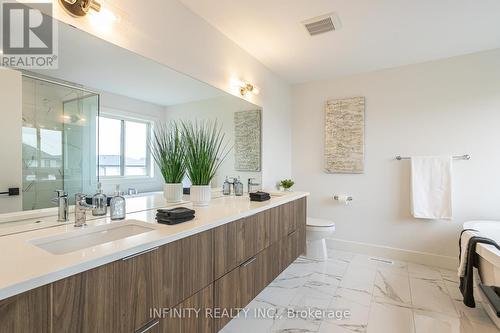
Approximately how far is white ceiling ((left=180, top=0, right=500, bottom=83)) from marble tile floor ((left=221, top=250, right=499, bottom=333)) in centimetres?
237

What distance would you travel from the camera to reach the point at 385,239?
3125 millimetres

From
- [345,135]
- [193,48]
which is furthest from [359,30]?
[193,48]

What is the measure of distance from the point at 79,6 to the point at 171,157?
1007 millimetres

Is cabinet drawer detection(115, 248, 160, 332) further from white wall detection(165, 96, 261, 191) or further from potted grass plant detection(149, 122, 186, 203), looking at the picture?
white wall detection(165, 96, 261, 191)

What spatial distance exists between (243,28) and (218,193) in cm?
154

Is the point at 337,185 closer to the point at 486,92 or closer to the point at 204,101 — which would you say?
the point at 486,92

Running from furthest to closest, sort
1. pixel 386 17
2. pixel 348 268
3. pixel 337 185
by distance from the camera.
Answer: pixel 337 185 → pixel 348 268 → pixel 386 17

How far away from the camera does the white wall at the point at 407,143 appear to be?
8.67 feet

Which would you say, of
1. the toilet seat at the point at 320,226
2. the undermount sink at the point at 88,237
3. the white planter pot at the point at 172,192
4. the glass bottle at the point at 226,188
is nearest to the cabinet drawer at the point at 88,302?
the undermount sink at the point at 88,237

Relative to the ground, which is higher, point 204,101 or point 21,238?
point 204,101

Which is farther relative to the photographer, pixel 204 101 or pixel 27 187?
Answer: pixel 204 101

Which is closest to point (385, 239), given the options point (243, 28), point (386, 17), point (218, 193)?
point (218, 193)

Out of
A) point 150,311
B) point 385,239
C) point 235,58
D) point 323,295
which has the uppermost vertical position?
point 235,58

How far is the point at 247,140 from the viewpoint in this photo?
108 inches
